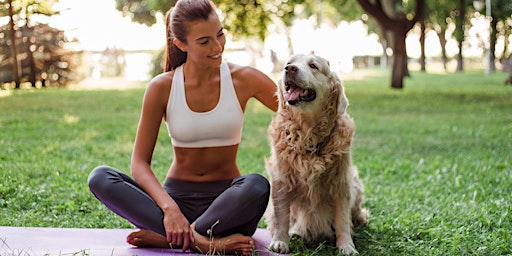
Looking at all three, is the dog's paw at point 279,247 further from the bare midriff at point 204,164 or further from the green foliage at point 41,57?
the green foliage at point 41,57

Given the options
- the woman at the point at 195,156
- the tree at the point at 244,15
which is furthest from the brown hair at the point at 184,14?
the tree at the point at 244,15

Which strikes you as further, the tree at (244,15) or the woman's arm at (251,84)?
the tree at (244,15)

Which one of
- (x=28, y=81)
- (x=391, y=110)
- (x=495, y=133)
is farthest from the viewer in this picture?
(x=28, y=81)

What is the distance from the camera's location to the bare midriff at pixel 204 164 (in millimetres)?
3973

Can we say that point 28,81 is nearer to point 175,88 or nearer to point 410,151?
point 410,151

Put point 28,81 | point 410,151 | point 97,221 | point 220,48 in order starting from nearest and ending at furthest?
point 220,48
point 97,221
point 410,151
point 28,81

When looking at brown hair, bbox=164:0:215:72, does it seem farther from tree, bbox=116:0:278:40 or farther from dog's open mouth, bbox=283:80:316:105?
tree, bbox=116:0:278:40

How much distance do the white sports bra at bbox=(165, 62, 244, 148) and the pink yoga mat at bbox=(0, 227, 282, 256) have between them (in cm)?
69

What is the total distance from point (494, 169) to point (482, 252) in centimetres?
289

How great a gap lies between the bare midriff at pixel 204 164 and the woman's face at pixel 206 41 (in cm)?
55

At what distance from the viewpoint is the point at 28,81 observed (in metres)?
20.2

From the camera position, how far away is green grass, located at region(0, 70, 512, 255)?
14.3ft

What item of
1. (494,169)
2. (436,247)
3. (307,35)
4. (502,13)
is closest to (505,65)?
(502,13)

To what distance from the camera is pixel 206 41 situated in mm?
3783
